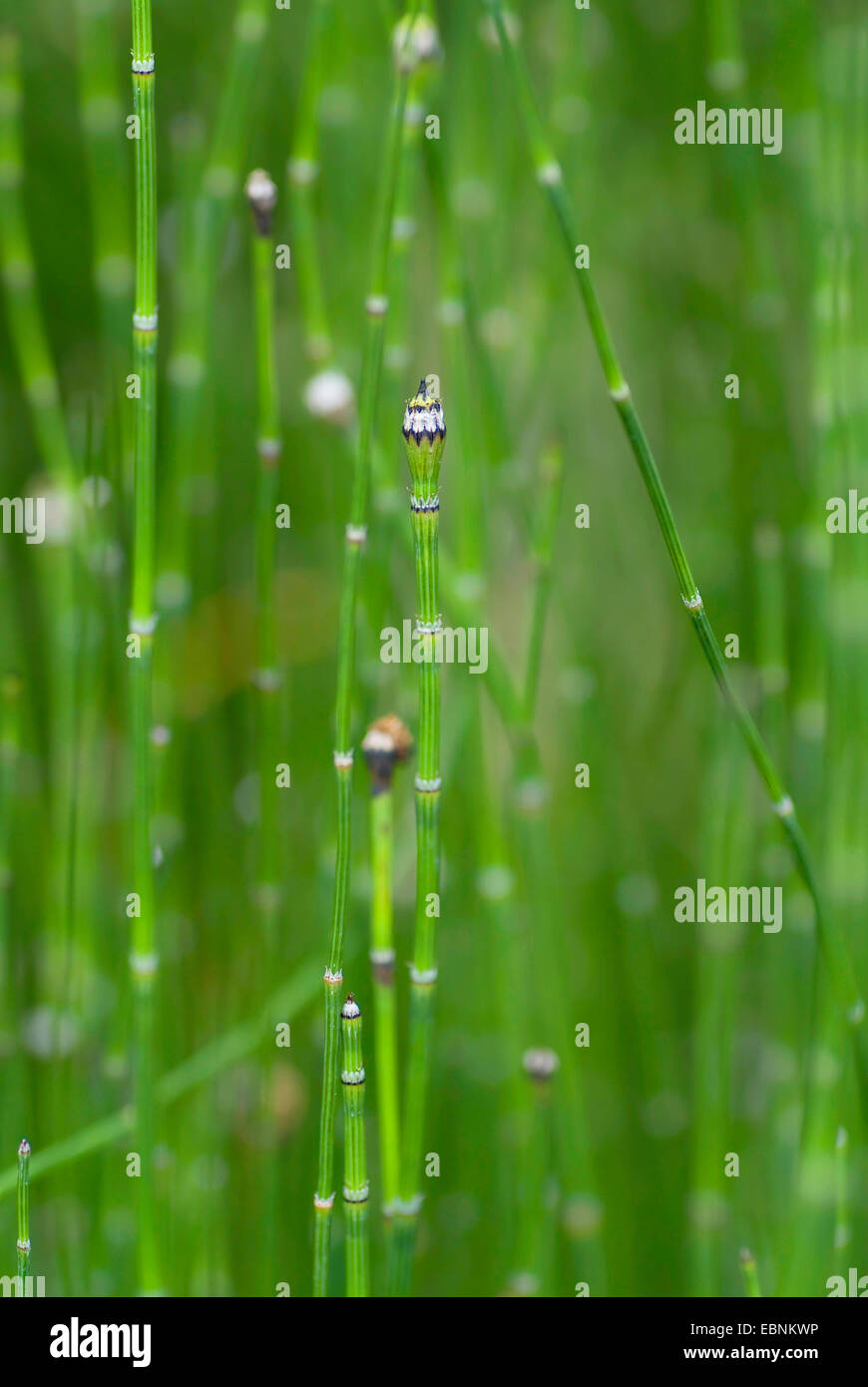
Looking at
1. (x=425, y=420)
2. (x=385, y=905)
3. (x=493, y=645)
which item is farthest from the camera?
(x=493, y=645)

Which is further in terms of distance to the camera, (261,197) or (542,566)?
(542,566)

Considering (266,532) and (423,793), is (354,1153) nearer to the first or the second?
(423,793)

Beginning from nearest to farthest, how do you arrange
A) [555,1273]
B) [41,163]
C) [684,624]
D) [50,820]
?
1. [555,1273]
2. [50,820]
3. [684,624]
4. [41,163]

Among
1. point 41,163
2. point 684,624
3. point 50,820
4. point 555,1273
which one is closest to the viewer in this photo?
point 555,1273

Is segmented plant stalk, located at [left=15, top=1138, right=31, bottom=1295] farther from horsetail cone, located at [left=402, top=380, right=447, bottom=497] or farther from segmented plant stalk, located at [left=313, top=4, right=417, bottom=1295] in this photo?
horsetail cone, located at [left=402, top=380, right=447, bottom=497]

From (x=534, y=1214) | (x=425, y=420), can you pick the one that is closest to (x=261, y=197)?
(x=425, y=420)

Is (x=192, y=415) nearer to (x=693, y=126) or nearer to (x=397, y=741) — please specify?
(x=397, y=741)

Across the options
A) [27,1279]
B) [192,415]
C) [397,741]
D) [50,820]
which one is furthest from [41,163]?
[27,1279]

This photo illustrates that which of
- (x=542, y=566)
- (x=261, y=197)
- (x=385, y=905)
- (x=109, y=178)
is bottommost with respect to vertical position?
(x=385, y=905)
